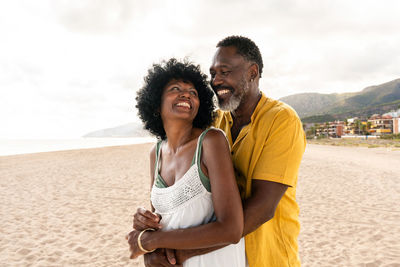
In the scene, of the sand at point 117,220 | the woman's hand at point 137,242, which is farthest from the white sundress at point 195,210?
the sand at point 117,220

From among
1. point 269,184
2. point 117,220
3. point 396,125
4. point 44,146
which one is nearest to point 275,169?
point 269,184

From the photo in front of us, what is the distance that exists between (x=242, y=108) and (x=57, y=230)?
6.55 m

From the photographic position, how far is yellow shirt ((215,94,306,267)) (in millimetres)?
1686

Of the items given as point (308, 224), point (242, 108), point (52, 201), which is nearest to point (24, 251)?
point (52, 201)

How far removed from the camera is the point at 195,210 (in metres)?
1.58

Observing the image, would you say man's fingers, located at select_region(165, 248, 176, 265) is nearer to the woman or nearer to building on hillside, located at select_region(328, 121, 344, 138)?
the woman

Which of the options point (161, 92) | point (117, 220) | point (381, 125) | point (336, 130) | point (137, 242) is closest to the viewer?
point (137, 242)

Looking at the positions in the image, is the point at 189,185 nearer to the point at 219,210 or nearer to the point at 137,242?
the point at 219,210

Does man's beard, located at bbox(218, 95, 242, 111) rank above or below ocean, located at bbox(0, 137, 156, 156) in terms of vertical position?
above

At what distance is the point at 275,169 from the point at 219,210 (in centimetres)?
45

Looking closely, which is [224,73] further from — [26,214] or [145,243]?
[26,214]

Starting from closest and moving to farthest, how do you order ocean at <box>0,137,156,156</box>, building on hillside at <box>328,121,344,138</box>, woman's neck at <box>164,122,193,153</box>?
woman's neck at <box>164,122,193,153</box>
ocean at <box>0,137,156,156</box>
building on hillside at <box>328,121,344,138</box>

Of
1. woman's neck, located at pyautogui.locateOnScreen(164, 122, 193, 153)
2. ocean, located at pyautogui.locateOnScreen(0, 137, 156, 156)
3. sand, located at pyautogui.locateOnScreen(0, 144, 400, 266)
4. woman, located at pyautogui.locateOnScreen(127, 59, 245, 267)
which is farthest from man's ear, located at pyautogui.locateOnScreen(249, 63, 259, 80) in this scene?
ocean, located at pyautogui.locateOnScreen(0, 137, 156, 156)

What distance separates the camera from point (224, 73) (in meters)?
2.28
